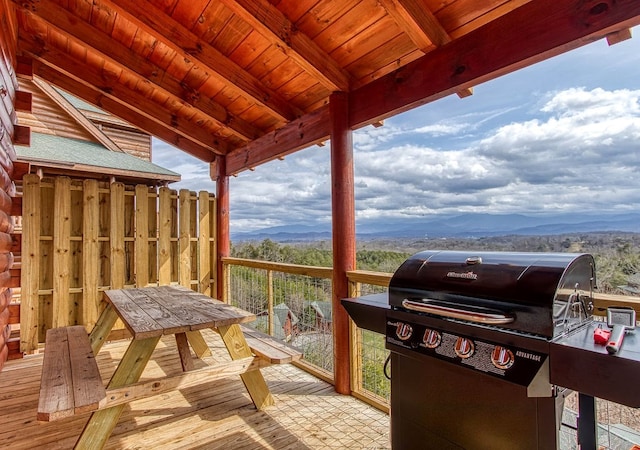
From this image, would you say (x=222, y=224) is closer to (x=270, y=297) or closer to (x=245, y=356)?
(x=270, y=297)

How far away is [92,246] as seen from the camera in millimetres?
4301

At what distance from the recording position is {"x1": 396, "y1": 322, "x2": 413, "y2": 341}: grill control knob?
1.50 m

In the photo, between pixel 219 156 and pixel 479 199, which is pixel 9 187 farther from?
pixel 479 199

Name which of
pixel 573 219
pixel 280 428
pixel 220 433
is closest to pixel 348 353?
pixel 280 428

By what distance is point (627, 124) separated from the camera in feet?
6.48

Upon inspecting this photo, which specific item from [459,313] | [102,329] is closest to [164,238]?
[102,329]

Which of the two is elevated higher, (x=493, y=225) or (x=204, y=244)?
(x=493, y=225)

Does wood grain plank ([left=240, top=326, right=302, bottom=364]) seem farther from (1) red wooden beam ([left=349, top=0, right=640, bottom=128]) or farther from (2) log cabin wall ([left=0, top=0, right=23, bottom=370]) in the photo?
(2) log cabin wall ([left=0, top=0, right=23, bottom=370])

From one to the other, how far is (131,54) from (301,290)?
9.16ft

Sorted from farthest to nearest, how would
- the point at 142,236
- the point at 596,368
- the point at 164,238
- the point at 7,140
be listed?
the point at 164,238
the point at 142,236
the point at 7,140
the point at 596,368

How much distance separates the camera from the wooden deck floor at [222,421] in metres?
2.21

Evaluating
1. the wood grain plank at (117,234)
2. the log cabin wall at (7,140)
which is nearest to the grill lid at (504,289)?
the log cabin wall at (7,140)

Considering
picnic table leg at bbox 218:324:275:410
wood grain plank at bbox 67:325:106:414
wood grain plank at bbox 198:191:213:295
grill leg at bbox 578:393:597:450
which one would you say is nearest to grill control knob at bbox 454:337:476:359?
grill leg at bbox 578:393:597:450

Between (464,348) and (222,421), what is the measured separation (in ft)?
6.30
